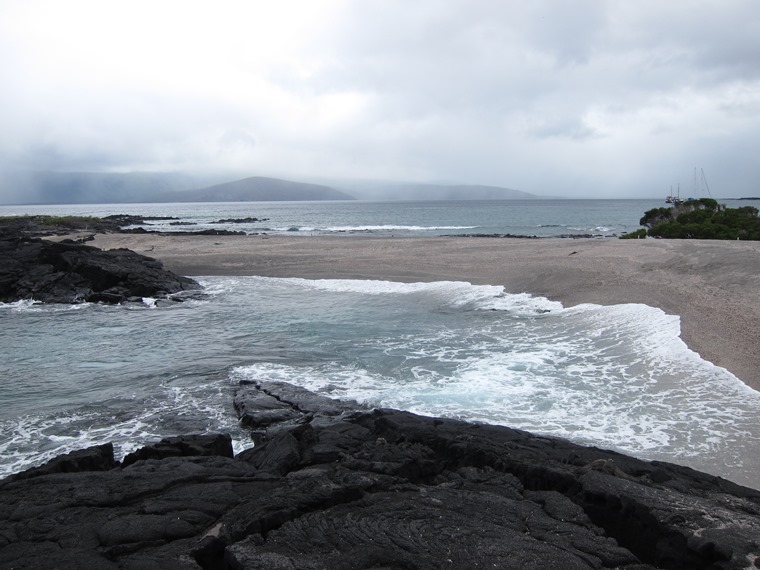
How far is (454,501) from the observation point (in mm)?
5719

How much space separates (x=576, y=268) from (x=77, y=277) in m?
22.5

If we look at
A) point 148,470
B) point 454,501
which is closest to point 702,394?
point 454,501

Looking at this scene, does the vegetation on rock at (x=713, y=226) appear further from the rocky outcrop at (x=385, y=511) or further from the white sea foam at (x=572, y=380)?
the rocky outcrop at (x=385, y=511)

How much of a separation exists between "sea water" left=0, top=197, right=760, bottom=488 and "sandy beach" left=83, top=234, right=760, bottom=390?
3.35 feet

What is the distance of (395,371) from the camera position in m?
12.8

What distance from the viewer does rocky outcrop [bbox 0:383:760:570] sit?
4.80 m

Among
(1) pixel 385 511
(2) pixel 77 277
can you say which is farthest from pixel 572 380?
(2) pixel 77 277

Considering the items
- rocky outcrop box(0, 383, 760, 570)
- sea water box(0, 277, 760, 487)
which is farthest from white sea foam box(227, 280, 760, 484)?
rocky outcrop box(0, 383, 760, 570)

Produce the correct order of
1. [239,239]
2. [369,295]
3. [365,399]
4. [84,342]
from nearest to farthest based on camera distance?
1. [365,399]
2. [84,342]
3. [369,295]
4. [239,239]

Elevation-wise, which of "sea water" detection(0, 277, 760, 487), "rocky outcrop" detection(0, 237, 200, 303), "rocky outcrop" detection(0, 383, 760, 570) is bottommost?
"sea water" detection(0, 277, 760, 487)

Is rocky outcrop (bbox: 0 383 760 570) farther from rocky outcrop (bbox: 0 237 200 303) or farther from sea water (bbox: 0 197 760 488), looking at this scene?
rocky outcrop (bbox: 0 237 200 303)

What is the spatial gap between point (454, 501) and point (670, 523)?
80.3 inches

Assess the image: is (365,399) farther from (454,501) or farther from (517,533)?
(517,533)

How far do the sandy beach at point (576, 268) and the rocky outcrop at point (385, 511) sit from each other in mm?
6591
